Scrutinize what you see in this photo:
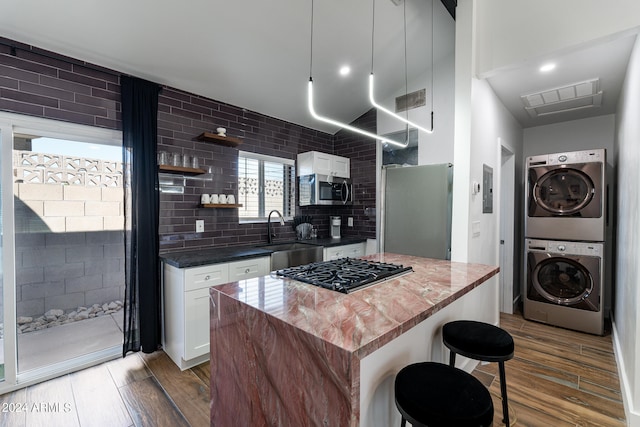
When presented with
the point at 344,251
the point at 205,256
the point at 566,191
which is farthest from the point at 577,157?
the point at 205,256

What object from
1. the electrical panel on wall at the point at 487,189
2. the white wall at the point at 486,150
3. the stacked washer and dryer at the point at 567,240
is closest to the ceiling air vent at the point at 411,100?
the white wall at the point at 486,150

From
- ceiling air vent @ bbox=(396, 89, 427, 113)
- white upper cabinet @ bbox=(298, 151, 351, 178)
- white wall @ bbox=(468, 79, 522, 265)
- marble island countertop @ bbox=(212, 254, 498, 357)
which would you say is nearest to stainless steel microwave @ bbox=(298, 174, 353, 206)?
white upper cabinet @ bbox=(298, 151, 351, 178)

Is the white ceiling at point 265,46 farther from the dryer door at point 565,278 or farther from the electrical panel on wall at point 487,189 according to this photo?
the dryer door at point 565,278

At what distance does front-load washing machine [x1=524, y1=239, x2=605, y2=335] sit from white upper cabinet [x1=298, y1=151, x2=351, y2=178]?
8.35ft

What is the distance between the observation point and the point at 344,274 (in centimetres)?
171

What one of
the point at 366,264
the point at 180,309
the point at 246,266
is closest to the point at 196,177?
the point at 246,266

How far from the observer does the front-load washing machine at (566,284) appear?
3.19 metres

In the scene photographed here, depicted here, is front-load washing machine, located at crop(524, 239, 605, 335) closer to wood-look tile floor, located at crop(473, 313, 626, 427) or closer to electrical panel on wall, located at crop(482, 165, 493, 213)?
wood-look tile floor, located at crop(473, 313, 626, 427)

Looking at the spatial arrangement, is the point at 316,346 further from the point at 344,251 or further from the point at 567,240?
the point at 567,240

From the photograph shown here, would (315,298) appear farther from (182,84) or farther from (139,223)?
(182,84)

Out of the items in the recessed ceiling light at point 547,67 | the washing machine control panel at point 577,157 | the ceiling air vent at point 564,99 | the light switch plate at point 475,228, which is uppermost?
the recessed ceiling light at point 547,67

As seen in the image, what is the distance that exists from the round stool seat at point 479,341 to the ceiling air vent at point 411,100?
293cm

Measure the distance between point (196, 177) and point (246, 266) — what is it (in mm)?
1091

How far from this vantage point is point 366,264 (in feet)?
6.72
